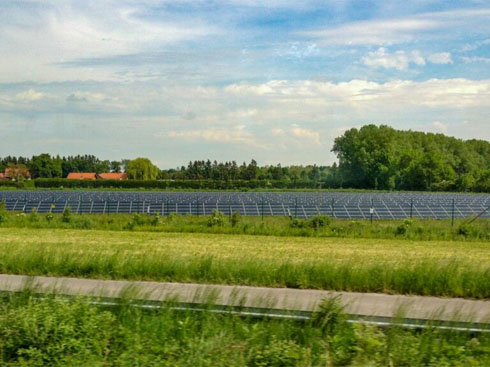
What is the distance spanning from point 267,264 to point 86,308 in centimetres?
478

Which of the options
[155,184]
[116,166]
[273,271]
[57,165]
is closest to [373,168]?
[155,184]

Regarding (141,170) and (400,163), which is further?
(141,170)

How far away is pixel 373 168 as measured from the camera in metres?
119

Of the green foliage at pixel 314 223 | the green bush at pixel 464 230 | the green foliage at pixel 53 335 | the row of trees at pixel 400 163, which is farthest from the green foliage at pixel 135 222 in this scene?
the row of trees at pixel 400 163

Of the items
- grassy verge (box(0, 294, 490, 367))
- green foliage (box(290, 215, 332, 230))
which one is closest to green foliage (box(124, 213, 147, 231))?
green foliage (box(290, 215, 332, 230))

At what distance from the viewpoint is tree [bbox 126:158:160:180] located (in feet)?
446

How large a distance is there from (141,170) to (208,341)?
428 ft

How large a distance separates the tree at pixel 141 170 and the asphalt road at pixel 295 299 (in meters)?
126

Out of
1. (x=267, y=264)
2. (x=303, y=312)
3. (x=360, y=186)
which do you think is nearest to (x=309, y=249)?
(x=267, y=264)

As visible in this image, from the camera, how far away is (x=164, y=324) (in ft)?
26.2

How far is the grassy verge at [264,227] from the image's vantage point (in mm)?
27312

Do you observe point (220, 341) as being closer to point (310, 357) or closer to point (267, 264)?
point (310, 357)

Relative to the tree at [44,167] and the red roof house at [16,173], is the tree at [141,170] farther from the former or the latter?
the red roof house at [16,173]

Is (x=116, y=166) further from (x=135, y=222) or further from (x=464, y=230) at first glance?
(x=464, y=230)
